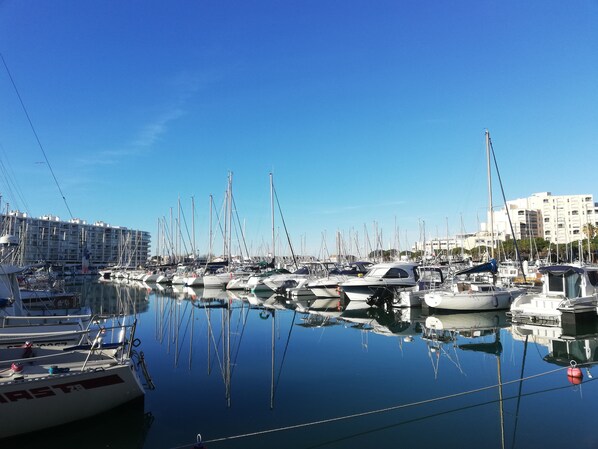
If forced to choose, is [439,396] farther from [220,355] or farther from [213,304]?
[213,304]

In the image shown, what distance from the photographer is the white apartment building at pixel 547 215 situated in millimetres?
130625

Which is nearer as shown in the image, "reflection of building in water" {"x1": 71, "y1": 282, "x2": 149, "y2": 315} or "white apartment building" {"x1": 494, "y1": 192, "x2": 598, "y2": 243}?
"reflection of building in water" {"x1": 71, "y1": 282, "x2": 149, "y2": 315}

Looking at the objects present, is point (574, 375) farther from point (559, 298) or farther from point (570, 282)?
point (570, 282)

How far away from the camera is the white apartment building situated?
131 meters

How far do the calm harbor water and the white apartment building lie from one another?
408 feet

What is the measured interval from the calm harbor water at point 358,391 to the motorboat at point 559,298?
2.67ft

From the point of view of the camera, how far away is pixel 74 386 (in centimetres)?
816

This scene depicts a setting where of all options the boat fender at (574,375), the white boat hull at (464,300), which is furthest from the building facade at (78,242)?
the boat fender at (574,375)

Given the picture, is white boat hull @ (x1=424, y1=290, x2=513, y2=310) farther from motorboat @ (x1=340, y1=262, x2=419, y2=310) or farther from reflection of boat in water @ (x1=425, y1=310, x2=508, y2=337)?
motorboat @ (x1=340, y1=262, x2=419, y2=310)

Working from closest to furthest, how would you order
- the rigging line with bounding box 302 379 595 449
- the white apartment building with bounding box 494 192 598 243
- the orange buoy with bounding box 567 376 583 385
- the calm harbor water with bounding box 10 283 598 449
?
the rigging line with bounding box 302 379 595 449
the calm harbor water with bounding box 10 283 598 449
the orange buoy with bounding box 567 376 583 385
the white apartment building with bounding box 494 192 598 243

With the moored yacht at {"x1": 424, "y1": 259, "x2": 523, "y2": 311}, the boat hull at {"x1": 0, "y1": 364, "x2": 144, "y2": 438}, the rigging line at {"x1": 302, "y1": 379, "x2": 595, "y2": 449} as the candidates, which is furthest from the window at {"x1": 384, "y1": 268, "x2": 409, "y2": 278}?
the boat hull at {"x1": 0, "y1": 364, "x2": 144, "y2": 438}

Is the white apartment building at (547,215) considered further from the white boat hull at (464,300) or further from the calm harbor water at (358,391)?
the calm harbor water at (358,391)

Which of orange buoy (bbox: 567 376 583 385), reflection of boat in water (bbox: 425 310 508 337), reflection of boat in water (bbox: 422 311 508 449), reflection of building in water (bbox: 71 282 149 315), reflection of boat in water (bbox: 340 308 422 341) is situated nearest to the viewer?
orange buoy (bbox: 567 376 583 385)

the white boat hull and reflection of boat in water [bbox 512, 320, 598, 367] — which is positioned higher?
the white boat hull
